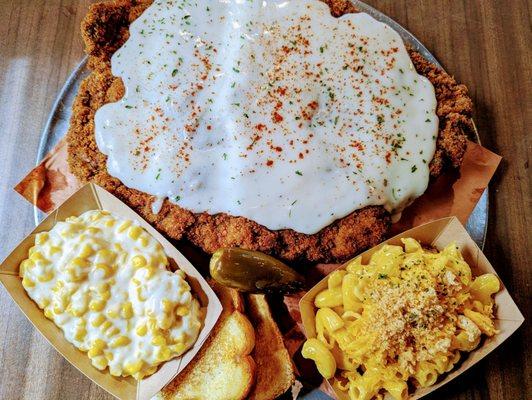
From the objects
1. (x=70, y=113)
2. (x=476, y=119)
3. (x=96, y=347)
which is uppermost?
(x=70, y=113)

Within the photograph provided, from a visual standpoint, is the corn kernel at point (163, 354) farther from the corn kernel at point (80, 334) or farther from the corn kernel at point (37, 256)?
the corn kernel at point (37, 256)

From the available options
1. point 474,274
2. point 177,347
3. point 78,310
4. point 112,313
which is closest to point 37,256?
point 78,310

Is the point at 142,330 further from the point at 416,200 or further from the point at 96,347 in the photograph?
the point at 416,200

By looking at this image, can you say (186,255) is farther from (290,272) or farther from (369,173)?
(369,173)

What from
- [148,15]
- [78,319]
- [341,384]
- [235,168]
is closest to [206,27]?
[148,15]

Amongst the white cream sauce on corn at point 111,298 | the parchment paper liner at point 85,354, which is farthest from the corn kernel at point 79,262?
the parchment paper liner at point 85,354

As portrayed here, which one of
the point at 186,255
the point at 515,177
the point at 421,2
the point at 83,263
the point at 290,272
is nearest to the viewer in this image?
the point at 83,263
